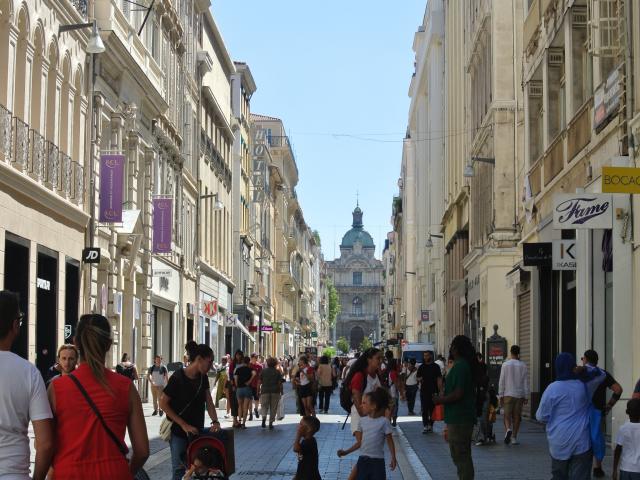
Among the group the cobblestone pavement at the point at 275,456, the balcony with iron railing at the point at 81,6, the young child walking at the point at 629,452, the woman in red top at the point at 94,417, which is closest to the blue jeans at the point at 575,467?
the young child walking at the point at 629,452

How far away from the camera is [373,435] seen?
11219mm

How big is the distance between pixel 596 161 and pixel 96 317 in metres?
15.4

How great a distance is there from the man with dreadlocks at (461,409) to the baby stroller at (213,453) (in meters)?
3.22

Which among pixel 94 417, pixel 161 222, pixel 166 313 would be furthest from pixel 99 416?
pixel 166 313

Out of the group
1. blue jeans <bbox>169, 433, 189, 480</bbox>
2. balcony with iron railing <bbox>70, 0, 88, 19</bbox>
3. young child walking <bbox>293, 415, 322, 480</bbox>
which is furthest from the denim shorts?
blue jeans <bbox>169, 433, 189, 480</bbox>

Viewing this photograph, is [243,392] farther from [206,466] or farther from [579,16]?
[206,466]

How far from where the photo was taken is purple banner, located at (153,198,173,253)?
126 ft

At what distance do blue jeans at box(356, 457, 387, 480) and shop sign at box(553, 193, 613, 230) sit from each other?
8468 mm

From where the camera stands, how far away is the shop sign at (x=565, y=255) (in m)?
22.5

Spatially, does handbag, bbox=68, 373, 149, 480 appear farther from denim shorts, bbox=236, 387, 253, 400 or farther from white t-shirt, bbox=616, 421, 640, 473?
denim shorts, bbox=236, 387, 253, 400

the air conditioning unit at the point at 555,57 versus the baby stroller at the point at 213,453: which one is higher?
the air conditioning unit at the point at 555,57

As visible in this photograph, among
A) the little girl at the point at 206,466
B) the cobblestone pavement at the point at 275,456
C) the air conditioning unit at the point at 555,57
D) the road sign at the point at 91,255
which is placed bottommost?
the cobblestone pavement at the point at 275,456

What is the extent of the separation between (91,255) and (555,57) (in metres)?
10.6

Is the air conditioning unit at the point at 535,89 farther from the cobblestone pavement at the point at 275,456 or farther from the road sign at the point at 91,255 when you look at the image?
the road sign at the point at 91,255
